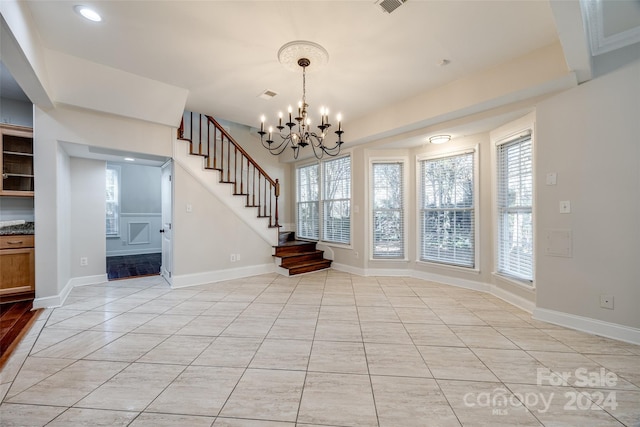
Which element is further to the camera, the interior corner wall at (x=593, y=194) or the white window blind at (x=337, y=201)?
the white window blind at (x=337, y=201)

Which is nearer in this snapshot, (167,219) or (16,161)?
(16,161)

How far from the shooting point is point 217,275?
441cm

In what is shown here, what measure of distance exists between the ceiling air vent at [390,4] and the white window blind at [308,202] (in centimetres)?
384

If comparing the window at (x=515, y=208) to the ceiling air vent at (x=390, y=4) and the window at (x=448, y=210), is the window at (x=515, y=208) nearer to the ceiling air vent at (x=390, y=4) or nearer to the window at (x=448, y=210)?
the window at (x=448, y=210)

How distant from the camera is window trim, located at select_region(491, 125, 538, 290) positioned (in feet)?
9.84

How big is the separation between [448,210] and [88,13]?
16.1 feet

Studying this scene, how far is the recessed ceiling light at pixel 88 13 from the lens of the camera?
2.13 meters

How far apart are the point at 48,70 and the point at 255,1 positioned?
8.42ft

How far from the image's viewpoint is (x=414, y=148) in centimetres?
460

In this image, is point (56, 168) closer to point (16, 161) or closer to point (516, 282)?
point (16, 161)

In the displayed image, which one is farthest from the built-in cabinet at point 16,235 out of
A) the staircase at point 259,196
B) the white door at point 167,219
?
the staircase at point 259,196

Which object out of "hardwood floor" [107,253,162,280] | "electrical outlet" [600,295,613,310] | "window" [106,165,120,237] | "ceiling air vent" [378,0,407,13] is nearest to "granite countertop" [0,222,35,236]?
"hardwood floor" [107,253,162,280]

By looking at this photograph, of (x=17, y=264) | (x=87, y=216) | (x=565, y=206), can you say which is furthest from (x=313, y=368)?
(x=87, y=216)

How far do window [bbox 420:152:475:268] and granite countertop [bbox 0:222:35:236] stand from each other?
5.84 metres
